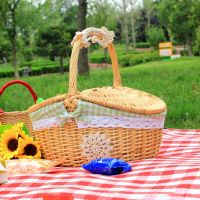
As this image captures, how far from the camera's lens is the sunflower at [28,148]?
2680 millimetres

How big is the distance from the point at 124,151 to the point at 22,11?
54.3ft

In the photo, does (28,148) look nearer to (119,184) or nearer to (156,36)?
(119,184)

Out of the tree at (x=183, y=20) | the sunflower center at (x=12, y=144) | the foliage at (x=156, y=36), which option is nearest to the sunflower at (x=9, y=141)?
the sunflower center at (x=12, y=144)

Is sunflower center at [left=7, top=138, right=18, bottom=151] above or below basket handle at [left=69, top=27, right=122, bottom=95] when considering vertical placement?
below

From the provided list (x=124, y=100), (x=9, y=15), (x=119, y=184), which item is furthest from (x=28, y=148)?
(x=9, y=15)

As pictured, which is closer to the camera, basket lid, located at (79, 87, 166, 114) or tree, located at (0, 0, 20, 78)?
basket lid, located at (79, 87, 166, 114)

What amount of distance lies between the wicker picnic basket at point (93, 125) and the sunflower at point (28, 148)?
0.14 ft

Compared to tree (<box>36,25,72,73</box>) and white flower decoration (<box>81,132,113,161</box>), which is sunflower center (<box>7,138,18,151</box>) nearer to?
white flower decoration (<box>81,132,113,161</box>)

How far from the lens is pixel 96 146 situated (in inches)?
97.8

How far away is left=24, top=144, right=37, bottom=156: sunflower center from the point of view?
2688 mm

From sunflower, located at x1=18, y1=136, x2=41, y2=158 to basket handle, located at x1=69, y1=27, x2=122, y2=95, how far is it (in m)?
0.39

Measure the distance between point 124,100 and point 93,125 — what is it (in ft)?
0.69

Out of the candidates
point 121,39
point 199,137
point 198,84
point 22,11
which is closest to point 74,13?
point 121,39

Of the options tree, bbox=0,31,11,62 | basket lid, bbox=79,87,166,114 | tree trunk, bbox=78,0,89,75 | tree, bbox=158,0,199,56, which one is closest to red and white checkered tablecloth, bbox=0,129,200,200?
basket lid, bbox=79,87,166,114
